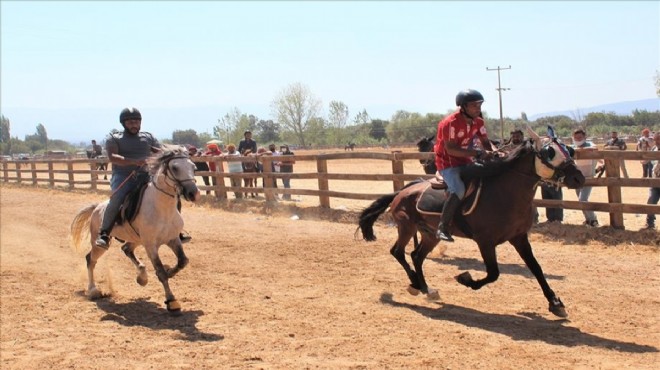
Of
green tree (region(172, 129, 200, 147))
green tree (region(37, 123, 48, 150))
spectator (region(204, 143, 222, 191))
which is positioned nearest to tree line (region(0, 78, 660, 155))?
green tree (region(172, 129, 200, 147))

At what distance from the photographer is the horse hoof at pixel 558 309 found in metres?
6.61

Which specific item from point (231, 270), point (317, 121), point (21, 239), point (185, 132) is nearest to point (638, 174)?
point (231, 270)

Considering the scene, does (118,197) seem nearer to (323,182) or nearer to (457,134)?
(457,134)

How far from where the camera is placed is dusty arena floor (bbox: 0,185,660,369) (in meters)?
5.76

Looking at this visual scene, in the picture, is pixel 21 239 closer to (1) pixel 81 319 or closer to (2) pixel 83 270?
(2) pixel 83 270

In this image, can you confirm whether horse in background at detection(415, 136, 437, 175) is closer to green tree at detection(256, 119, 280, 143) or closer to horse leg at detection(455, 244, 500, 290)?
horse leg at detection(455, 244, 500, 290)

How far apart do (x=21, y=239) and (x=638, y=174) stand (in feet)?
63.8

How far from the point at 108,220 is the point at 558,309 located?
5362 millimetres

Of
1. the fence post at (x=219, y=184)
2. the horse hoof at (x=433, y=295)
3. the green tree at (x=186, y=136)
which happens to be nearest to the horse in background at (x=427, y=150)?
the horse hoof at (x=433, y=295)

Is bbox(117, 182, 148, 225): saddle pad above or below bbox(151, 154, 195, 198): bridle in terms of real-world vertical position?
below

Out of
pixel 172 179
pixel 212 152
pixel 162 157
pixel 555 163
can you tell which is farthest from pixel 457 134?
pixel 212 152

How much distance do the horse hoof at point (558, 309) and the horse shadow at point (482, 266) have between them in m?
1.96

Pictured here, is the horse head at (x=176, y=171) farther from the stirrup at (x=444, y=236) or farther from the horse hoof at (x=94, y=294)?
the stirrup at (x=444, y=236)

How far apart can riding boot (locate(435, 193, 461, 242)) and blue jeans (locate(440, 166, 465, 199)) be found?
5 centimetres
